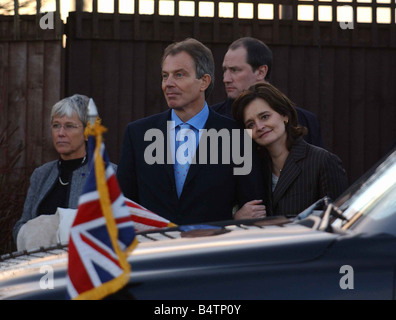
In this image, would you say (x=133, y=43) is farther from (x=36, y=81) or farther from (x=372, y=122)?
(x=372, y=122)

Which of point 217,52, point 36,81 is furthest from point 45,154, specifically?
point 217,52

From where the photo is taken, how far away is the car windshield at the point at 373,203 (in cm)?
284

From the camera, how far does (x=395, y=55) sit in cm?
877

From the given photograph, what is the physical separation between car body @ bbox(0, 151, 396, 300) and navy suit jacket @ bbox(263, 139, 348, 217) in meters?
1.47

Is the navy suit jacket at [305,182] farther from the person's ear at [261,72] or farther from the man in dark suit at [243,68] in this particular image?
the person's ear at [261,72]

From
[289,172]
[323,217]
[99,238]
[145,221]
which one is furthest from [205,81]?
[99,238]

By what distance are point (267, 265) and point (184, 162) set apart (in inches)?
85.0

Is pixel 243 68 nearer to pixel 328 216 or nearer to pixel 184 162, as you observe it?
pixel 184 162

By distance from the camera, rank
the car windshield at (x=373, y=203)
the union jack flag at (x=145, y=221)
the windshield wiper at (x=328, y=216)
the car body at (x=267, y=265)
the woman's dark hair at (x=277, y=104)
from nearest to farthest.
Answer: the car body at (x=267, y=265)
the car windshield at (x=373, y=203)
the windshield wiper at (x=328, y=216)
the union jack flag at (x=145, y=221)
the woman's dark hair at (x=277, y=104)

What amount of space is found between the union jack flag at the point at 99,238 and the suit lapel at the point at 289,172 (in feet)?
5.74

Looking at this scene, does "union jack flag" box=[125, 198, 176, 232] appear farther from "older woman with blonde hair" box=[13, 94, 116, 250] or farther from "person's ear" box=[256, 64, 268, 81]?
"person's ear" box=[256, 64, 268, 81]

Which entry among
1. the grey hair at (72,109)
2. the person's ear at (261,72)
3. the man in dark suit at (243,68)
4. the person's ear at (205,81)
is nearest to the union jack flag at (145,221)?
the person's ear at (205,81)

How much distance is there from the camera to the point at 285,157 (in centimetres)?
466

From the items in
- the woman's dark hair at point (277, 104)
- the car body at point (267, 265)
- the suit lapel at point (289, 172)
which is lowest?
the car body at point (267, 265)
